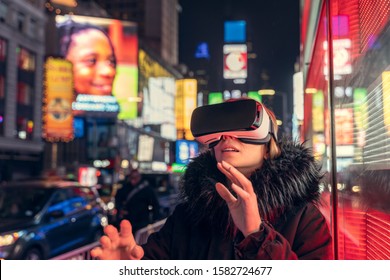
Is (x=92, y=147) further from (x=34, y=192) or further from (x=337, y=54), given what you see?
(x=337, y=54)

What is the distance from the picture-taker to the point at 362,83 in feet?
5.71

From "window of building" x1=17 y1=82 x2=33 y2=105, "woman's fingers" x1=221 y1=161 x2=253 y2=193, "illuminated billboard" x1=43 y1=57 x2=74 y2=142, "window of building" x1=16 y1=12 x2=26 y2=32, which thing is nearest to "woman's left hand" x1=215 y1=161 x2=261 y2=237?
"woman's fingers" x1=221 y1=161 x2=253 y2=193

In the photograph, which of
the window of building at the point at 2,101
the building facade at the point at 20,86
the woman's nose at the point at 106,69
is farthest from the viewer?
the woman's nose at the point at 106,69

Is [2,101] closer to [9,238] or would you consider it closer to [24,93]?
[24,93]

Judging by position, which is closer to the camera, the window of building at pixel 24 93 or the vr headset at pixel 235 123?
the vr headset at pixel 235 123

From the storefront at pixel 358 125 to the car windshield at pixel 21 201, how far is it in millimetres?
5394

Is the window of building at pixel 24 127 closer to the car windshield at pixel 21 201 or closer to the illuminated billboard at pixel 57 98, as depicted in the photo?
the illuminated billboard at pixel 57 98

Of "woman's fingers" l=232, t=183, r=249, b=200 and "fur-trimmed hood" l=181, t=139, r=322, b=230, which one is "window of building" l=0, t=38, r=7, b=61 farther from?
"woman's fingers" l=232, t=183, r=249, b=200

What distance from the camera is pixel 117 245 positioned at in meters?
1.86

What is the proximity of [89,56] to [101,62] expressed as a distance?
89 centimetres

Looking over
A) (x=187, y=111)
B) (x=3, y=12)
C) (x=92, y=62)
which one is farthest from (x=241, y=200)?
(x=92, y=62)

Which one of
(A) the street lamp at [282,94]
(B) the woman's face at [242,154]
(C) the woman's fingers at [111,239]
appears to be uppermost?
(A) the street lamp at [282,94]

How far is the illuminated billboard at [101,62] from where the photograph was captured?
112 ft

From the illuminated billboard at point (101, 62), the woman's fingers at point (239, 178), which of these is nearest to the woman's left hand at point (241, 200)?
the woman's fingers at point (239, 178)
